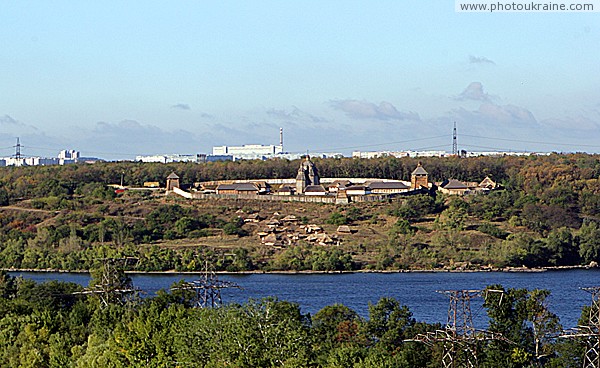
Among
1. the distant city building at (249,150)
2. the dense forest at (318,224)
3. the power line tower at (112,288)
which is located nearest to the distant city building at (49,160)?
the distant city building at (249,150)

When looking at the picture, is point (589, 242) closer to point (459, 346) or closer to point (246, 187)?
point (246, 187)

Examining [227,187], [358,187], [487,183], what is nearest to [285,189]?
[227,187]

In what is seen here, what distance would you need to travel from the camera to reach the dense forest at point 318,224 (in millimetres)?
50125

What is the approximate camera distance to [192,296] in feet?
85.8

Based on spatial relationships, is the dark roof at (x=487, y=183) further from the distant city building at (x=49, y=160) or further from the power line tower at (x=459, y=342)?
the distant city building at (x=49, y=160)

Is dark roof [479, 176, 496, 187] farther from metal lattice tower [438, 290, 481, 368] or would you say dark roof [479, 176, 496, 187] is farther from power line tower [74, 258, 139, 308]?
metal lattice tower [438, 290, 481, 368]

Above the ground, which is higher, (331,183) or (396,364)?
(331,183)

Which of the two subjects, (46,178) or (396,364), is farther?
(46,178)

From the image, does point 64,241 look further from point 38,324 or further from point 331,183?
point 38,324

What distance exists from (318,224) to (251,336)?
39744 millimetres

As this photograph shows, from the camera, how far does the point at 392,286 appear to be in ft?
139

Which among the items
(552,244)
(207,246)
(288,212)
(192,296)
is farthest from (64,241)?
(192,296)

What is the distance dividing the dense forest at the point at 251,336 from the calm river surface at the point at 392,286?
7.42m

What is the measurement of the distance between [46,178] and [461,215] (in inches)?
1099
